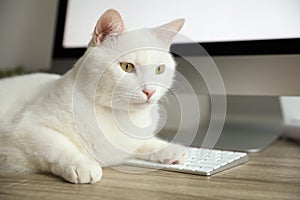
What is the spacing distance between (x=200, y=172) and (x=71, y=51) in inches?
22.9

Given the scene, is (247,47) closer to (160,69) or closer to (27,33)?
(160,69)

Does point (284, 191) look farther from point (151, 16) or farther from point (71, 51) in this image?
point (71, 51)

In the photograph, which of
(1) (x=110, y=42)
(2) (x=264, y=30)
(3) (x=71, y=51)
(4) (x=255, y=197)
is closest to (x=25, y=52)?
(3) (x=71, y=51)

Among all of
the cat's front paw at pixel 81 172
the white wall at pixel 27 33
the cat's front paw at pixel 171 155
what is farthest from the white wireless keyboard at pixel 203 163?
the white wall at pixel 27 33

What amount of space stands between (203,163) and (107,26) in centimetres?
31

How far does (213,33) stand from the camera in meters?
0.85

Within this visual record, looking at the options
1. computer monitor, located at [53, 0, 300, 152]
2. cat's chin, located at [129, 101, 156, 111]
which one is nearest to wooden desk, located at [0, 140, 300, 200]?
cat's chin, located at [129, 101, 156, 111]

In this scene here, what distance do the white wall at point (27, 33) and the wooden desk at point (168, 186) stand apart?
87 cm

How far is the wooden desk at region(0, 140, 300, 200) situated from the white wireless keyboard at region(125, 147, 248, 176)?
0.5 inches

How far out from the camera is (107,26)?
0.65 m

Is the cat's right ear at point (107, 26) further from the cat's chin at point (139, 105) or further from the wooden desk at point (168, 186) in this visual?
the wooden desk at point (168, 186)

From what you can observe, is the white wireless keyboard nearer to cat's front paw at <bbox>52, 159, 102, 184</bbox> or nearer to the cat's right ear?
cat's front paw at <bbox>52, 159, 102, 184</bbox>

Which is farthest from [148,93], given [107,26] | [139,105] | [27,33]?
[27,33]

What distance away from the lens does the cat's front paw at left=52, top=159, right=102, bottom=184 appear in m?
0.55
